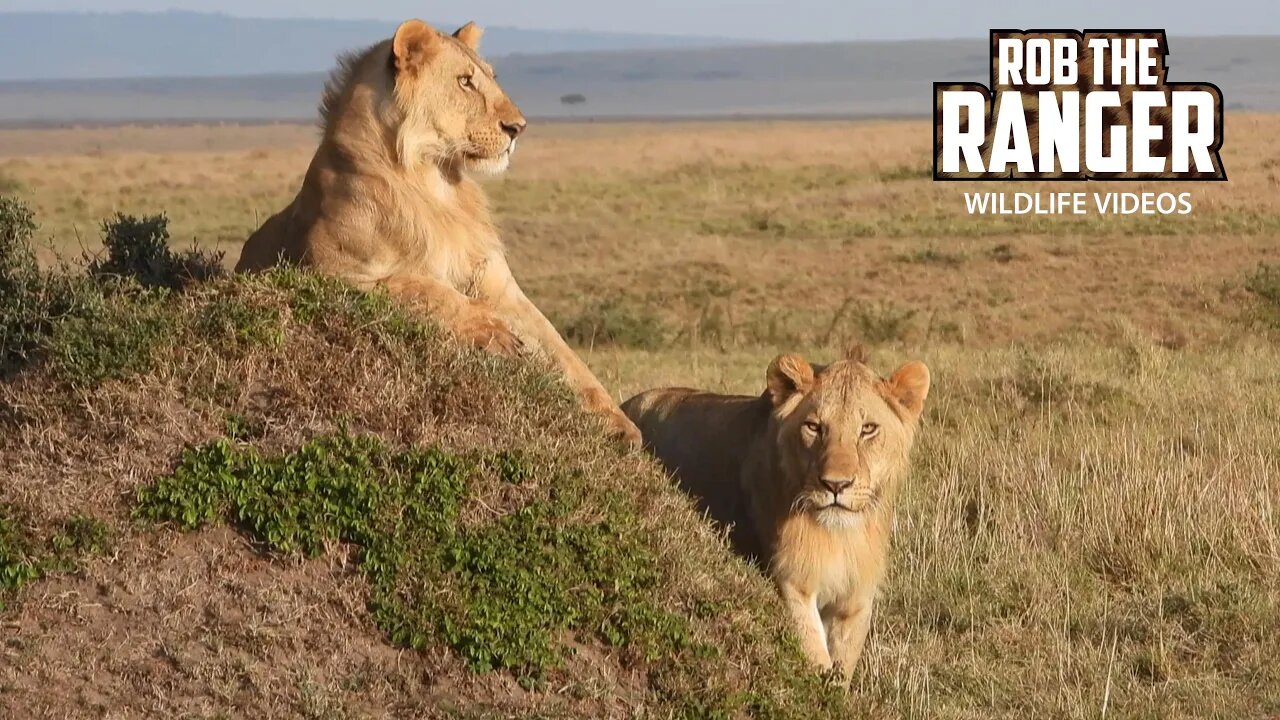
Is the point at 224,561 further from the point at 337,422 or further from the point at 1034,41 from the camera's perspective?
the point at 1034,41

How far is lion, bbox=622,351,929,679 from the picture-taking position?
20.4ft

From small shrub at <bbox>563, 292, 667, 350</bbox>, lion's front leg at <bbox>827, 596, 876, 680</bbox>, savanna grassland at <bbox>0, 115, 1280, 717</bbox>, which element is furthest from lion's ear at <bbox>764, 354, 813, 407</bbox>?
small shrub at <bbox>563, 292, 667, 350</bbox>

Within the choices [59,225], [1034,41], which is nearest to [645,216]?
[1034,41]

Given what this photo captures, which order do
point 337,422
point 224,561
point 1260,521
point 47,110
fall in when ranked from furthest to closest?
point 47,110
point 1260,521
point 337,422
point 224,561

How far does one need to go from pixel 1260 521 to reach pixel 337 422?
4698mm

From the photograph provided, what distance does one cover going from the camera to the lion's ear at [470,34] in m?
6.98

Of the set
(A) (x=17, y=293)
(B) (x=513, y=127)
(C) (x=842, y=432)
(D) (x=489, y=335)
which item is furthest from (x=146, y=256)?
(C) (x=842, y=432)

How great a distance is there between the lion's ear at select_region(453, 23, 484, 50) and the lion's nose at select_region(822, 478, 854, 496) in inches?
89.2

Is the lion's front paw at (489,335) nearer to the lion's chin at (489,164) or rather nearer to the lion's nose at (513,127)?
the lion's chin at (489,164)

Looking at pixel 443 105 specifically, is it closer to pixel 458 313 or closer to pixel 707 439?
pixel 458 313

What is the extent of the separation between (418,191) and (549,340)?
0.79 m

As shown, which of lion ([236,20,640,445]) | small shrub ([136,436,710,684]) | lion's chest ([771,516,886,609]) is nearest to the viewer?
small shrub ([136,436,710,684])

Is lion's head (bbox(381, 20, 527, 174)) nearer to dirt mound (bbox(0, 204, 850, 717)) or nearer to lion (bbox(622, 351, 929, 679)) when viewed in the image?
dirt mound (bbox(0, 204, 850, 717))

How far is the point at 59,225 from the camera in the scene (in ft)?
103
